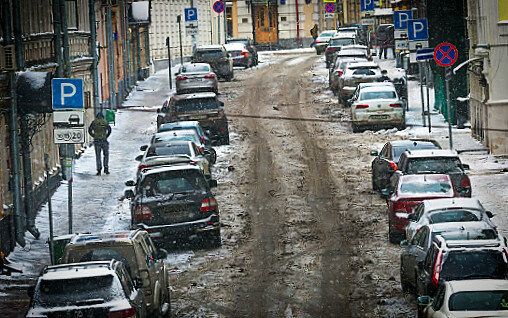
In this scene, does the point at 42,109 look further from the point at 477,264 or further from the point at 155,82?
the point at 155,82

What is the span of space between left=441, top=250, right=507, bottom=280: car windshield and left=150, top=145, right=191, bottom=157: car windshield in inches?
476

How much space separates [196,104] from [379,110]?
18.9ft

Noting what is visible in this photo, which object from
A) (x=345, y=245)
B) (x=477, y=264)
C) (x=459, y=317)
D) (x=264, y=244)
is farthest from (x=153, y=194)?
(x=459, y=317)

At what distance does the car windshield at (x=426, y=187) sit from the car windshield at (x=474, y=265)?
19.6 feet

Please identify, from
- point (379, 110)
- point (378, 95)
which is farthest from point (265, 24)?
point (379, 110)

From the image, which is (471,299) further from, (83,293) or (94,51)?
(94,51)

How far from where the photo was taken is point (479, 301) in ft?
36.6

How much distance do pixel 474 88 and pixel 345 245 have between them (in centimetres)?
1282

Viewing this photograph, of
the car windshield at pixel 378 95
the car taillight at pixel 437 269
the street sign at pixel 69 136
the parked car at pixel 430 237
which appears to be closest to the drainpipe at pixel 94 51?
the car windshield at pixel 378 95

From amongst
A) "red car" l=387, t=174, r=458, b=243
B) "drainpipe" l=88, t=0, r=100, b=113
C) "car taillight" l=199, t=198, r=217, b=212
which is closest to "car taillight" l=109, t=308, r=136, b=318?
"car taillight" l=199, t=198, r=217, b=212

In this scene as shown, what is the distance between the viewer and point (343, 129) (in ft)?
111

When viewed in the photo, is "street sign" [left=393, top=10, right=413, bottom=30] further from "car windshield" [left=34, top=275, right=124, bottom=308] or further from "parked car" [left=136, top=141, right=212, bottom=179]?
"car windshield" [left=34, top=275, right=124, bottom=308]

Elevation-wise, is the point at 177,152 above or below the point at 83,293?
above

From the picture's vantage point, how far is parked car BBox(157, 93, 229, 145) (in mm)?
30781
